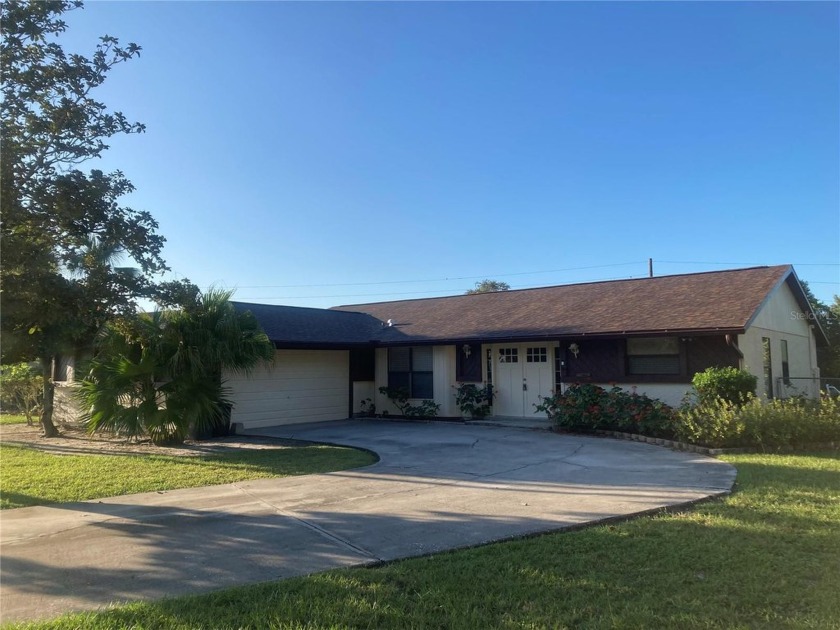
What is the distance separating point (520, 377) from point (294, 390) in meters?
6.89

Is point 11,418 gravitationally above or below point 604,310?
below

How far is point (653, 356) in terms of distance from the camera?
1497 cm

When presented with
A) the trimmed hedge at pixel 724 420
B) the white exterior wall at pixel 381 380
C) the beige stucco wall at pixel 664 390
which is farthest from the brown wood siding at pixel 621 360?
the white exterior wall at pixel 381 380

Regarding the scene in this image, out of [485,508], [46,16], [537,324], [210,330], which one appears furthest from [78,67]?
[537,324]

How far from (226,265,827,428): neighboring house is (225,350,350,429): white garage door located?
0.03m

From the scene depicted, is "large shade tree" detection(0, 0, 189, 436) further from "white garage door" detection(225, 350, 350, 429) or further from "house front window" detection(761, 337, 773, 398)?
"house front window" detection(761, 337, 773, 398)

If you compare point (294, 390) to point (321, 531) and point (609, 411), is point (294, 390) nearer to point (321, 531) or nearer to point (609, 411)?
point (609, 411)

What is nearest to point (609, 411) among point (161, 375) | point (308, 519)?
point (308, 519)

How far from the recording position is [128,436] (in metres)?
12.7

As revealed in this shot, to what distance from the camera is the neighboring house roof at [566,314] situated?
14.6m

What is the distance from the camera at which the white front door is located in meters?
17.1

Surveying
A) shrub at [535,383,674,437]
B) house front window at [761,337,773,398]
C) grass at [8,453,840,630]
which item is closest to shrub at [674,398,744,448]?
shrub at [535,383,674,437]

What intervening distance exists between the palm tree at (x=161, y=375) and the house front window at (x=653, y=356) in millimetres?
10065

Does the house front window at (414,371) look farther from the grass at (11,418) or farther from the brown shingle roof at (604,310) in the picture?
the grass at (11,418)
